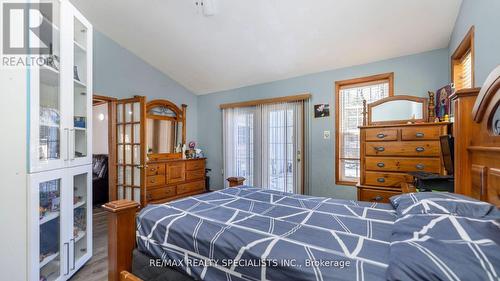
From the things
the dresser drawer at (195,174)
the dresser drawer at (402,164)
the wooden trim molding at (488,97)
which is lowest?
the dresser drawer at (195,174)

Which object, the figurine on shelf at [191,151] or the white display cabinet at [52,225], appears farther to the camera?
the figurine on shelf at [191,151]

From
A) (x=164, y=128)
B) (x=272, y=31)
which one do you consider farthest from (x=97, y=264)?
(x=272, y=31)

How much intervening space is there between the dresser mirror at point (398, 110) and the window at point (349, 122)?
332mm

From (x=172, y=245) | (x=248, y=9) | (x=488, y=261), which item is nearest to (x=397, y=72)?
(x=248, y=9)

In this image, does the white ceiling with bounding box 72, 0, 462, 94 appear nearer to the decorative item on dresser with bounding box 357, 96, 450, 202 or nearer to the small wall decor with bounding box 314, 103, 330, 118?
the small wall decor with bounding box 314, 103, 330, 118

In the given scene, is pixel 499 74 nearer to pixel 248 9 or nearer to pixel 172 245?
pixel 172 245

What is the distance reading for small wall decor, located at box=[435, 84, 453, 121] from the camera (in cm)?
230

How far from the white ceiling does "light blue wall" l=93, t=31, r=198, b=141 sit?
165mm

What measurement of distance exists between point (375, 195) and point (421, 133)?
2.51 feet

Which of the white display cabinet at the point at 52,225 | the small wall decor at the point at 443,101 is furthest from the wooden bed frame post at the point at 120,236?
the small wall decor at the point at 443,101

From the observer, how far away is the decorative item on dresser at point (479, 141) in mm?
1044

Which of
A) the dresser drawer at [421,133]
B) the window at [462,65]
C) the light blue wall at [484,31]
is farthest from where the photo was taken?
the dresser drawer at [421,133]

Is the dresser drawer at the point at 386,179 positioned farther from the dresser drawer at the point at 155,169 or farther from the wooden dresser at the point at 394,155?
the dresser drawer at the point at 155,169

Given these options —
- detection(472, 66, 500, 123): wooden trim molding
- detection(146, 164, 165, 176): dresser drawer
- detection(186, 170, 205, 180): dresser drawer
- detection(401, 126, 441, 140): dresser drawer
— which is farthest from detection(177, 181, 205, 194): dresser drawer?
detection(472, 66, 500, 123): wooden trim molding
